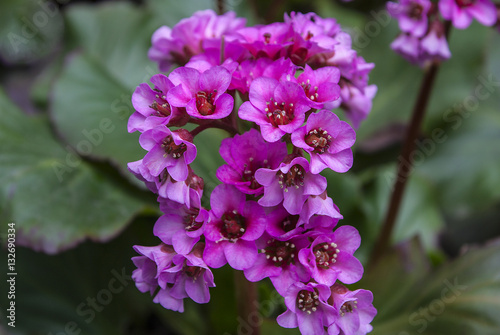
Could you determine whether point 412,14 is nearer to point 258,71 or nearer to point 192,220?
point 258,71

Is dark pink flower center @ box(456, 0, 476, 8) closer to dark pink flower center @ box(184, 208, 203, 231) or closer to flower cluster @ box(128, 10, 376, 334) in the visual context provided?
flower cluster @ box(128, 10, 376, 334)

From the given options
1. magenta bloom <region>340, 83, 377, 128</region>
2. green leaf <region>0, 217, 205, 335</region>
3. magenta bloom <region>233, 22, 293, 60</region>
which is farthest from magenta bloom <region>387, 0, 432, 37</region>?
green leaf <region>0, 217, 205, 335</region>

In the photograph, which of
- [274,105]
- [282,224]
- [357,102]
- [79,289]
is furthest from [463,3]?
[79,289]

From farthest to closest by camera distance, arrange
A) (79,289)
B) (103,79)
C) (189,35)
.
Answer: (103,79), (79,289), (189,35)

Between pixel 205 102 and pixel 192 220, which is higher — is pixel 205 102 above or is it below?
above

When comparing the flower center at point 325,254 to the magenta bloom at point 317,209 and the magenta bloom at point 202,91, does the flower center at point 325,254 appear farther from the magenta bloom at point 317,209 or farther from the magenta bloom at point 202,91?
the magenta bloom at point 202,91

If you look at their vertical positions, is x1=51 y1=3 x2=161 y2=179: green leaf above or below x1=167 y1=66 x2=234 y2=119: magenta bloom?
below

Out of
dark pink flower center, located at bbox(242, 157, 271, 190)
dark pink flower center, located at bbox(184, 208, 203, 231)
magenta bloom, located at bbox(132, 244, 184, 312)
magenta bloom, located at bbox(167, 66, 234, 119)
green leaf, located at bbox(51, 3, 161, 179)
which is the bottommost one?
green leaf, located at bbox(51, 3, 161, 179)

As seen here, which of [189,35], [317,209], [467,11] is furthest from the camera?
[467,11]
